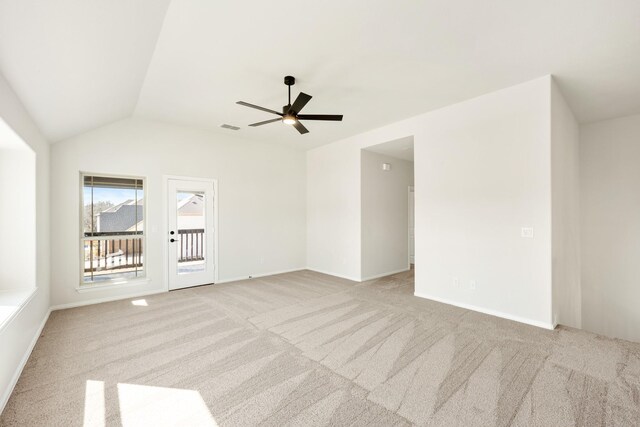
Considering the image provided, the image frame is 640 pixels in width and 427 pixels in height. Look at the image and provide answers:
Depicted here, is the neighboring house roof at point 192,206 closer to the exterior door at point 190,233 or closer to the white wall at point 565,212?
the exterior door at point 190,233

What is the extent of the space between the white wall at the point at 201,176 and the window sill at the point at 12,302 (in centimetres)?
136

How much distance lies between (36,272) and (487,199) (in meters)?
5.54

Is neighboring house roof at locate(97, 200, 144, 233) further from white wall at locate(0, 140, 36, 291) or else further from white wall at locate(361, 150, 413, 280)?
white wall at locate(361, 150, 413, 280)

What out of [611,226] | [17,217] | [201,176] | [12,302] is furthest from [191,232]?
[611,226]

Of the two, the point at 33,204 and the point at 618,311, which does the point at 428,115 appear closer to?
the point at 618,311

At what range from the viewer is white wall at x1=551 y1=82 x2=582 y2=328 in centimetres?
354

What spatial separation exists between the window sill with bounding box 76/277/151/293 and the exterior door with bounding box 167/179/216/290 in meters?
0.44

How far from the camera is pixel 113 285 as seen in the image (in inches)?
182

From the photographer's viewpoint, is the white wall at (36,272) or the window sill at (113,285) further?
the window sill at (113,285)

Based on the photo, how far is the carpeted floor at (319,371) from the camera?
1997 millimetres

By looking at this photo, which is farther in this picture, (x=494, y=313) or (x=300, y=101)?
(x=494, y=313)

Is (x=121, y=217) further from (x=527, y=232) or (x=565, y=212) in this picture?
(x=565, y=212)

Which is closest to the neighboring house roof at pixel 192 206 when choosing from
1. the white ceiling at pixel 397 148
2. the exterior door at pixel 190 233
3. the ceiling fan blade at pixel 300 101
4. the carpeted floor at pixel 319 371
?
the exterior door at pixel 190 233

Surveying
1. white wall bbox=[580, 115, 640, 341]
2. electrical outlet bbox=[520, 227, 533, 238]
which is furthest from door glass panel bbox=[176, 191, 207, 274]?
white wall bbox=[580, 115, 640, 341]
